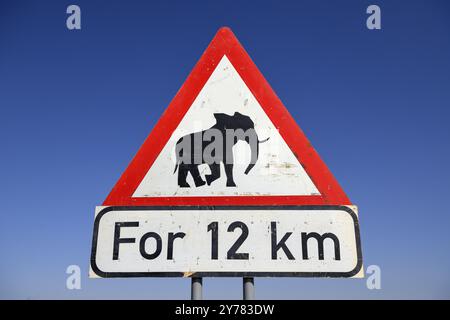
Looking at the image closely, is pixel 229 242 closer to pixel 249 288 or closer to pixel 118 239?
pixel 249 288

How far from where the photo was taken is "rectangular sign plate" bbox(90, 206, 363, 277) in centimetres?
100

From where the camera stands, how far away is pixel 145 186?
44.5 inches

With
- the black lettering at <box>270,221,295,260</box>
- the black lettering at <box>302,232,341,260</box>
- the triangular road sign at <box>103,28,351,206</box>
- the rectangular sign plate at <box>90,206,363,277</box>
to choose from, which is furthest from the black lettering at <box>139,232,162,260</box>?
the black lettering at <box>302,232,341,260</box>

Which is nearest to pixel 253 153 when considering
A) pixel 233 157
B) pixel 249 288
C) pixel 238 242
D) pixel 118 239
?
pixel 233 157

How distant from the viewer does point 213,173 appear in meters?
1.11

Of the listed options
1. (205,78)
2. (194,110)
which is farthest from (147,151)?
(205,78)

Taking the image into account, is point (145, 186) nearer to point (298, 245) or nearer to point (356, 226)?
point (298, 245)

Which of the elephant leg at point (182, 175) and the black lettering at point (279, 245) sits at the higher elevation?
the elephant leg at point (182, 175)

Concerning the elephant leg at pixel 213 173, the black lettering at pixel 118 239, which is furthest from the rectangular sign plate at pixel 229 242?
the elephant leg at pixel 213 173

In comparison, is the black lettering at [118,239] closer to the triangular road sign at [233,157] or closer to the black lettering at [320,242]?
the triangular road sign at [233,157]

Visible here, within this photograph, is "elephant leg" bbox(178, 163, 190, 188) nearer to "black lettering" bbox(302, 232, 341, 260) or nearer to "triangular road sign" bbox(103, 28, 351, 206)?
"triangular road sign" bbox(103, 28, 351, 206)

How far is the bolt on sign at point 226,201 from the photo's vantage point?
39.9 inches

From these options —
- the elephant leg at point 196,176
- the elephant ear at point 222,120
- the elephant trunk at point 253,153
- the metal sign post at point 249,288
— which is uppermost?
the elephant ear at point 222,120
